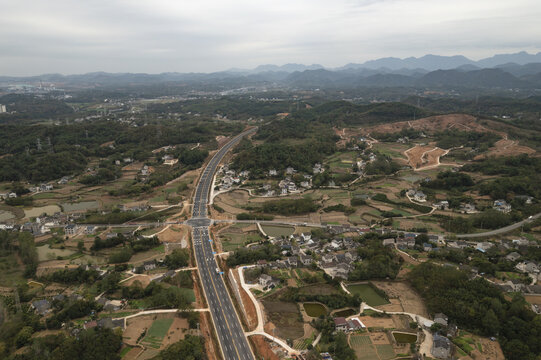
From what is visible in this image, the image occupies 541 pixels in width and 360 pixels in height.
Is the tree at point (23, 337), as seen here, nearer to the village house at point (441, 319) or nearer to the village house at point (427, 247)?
the village house at point (441, 319)

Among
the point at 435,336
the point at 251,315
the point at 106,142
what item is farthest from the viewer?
the point at 106,142

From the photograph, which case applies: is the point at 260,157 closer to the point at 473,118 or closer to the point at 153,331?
the point at 153,331

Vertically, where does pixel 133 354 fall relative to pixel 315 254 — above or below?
below

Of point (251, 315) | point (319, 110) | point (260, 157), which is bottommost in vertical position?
point (251, 315)

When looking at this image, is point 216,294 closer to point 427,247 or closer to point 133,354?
point 133,354

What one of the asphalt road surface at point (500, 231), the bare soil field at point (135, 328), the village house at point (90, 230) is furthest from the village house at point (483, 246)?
the village house at point (90, 230)

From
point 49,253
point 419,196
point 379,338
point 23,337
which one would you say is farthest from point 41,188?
point 419,196

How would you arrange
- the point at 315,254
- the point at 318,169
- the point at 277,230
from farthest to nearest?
the point at 318,169, the point at 277,230, the point at 315,254

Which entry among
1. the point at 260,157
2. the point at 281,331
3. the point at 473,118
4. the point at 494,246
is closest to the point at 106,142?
the point at 260,157
